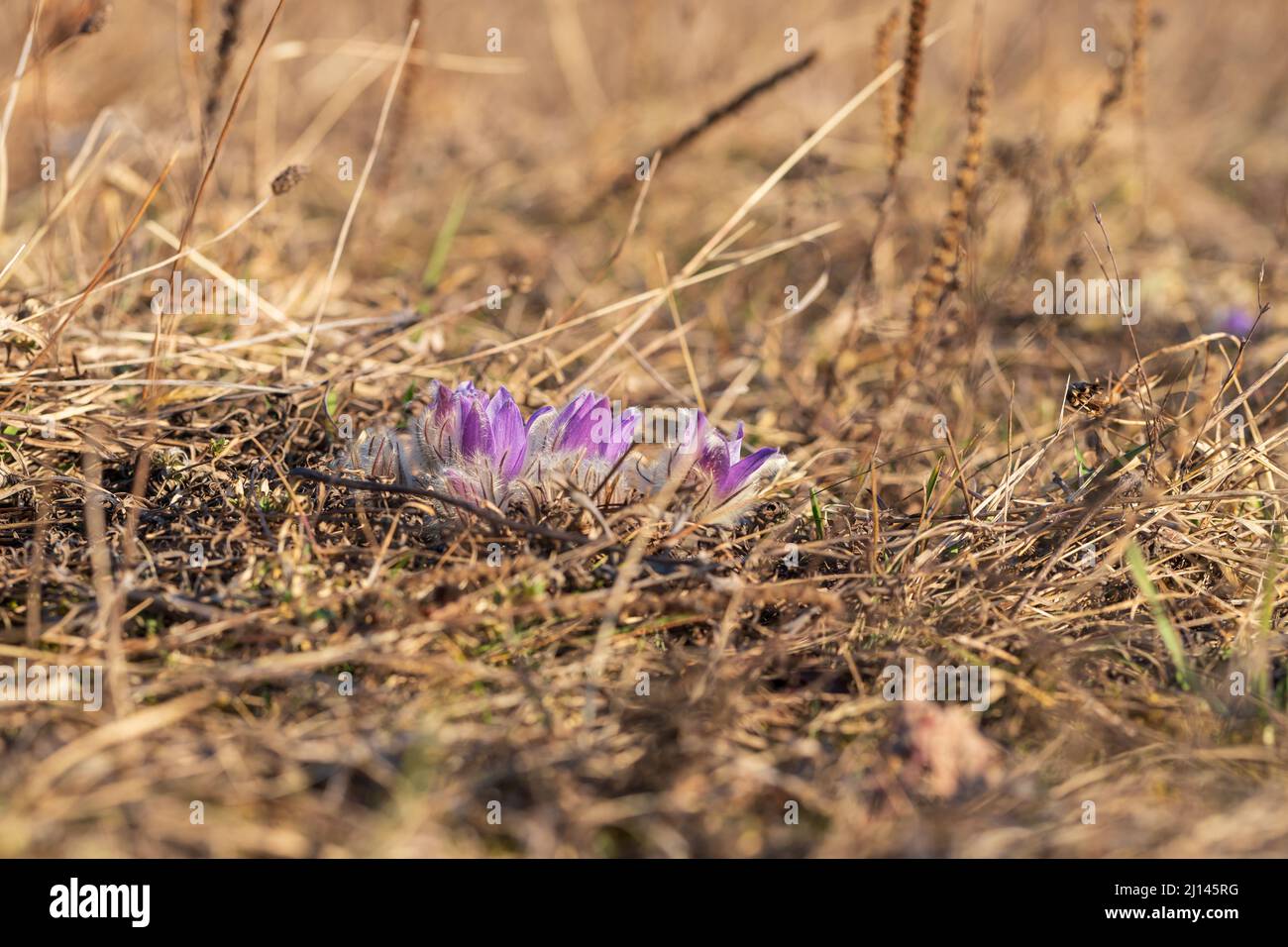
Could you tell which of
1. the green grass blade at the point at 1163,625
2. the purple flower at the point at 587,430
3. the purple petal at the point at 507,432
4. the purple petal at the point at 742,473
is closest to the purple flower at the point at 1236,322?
the green grass blade at the point at 1163,625

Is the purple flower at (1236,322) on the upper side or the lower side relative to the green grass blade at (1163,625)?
upper

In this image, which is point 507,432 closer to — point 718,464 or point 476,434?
point 476,434

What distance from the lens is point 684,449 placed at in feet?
7.44


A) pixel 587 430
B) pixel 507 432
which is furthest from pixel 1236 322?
pixel 507 432

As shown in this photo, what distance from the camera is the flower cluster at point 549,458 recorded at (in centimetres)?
222

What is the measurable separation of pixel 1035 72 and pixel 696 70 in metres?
1.75

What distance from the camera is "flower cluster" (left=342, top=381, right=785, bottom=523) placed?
7.29ft

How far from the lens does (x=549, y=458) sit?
226 centimetres

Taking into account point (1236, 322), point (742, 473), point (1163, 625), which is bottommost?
point (1163, 625)

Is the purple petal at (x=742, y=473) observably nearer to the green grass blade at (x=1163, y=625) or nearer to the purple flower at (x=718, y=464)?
the purple flower at (x=718, y=464)

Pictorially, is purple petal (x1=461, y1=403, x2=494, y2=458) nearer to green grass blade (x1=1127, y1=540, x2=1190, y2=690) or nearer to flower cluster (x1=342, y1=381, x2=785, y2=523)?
flower cluster (x1=342, y1=381, x2=785, y2=523)

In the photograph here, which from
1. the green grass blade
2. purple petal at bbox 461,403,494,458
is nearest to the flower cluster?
purple petal at bbox 461,403,494,458
